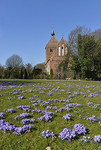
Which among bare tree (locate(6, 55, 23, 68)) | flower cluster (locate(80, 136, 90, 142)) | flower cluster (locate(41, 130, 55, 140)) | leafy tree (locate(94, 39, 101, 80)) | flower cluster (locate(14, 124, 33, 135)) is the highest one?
bare tree (locate(6, 55, 23, 68))

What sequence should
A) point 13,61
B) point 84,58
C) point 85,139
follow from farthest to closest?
point 13,61 → point 84,58 → point 85,139

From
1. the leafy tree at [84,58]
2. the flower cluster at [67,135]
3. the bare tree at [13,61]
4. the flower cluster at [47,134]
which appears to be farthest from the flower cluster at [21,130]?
the bare tree at [13,61]

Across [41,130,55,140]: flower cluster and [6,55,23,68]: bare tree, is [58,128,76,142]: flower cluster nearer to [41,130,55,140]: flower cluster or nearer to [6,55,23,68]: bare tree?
[41,130,55,140]: flower cluster

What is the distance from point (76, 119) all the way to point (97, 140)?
1.45m

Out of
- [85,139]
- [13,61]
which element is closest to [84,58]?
[85,139]

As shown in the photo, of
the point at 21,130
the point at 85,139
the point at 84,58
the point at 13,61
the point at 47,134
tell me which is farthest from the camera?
the point at 13,61

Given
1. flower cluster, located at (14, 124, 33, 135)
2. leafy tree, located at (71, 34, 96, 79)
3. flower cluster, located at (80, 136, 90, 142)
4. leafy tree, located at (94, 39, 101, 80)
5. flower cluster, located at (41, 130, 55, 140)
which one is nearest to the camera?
flower cluster, located at (80, 136, 90, 142)

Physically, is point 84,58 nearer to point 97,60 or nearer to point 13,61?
point 97,60

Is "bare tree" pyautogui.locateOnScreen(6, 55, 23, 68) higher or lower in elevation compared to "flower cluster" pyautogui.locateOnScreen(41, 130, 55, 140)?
higher

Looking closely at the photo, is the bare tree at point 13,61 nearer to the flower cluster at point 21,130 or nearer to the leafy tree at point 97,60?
the leafy tree at point 97,60

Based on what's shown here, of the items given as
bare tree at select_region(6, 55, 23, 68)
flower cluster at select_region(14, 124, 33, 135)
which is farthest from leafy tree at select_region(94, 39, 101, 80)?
bare tree at select_region(6, 55, 23, 68)

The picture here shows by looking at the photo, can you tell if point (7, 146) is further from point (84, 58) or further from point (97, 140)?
point (84, 58)

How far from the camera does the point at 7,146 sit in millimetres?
3035

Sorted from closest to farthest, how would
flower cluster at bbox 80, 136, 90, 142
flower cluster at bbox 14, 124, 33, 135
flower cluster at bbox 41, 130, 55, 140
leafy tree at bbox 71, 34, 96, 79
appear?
flower cluster at bbox 80, 136, 90, 142
flower cluster at bbox 41, 130, 55, 140
flower cluster at bbox 14, 124, 33, 135
leafy tree at bbox 71, 34, 96, 79
